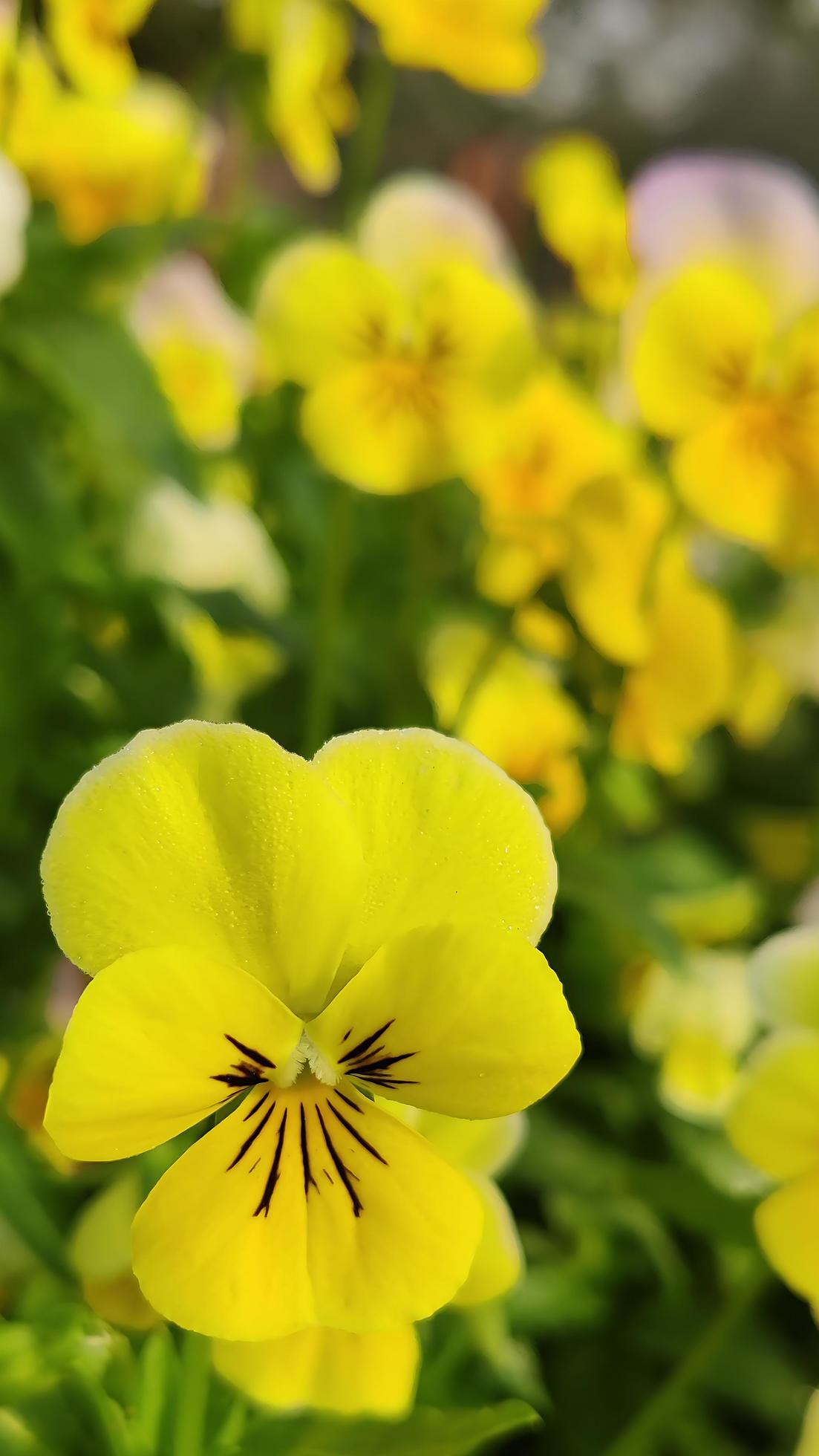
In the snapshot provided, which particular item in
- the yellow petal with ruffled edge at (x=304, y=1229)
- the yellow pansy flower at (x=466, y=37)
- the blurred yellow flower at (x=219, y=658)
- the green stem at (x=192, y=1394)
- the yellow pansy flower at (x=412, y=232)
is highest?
the yellow pansy flower at (x=466, y=37)

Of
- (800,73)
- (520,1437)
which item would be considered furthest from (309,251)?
(800,73)

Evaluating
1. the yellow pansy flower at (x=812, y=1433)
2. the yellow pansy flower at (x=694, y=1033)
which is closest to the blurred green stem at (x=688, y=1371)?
the yellow pansy flower at (x=812, y=1433)

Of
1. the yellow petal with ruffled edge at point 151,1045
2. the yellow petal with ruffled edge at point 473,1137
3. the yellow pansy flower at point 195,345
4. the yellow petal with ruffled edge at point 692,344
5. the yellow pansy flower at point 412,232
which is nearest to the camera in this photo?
the yellow petal with ruffled edge at point 151,1045

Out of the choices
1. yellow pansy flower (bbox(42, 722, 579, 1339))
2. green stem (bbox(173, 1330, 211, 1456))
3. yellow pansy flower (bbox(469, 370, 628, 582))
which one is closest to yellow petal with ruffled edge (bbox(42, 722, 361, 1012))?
yellow pansy flower (bbox(42, 722, 579, 1339))

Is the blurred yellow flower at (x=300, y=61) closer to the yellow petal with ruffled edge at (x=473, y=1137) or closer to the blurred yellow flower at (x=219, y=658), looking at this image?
the blurred yellow flower at (x=219, y=658)

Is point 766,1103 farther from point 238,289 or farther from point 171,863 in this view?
point 238,289

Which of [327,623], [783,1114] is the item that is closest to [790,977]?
[783,1114]
